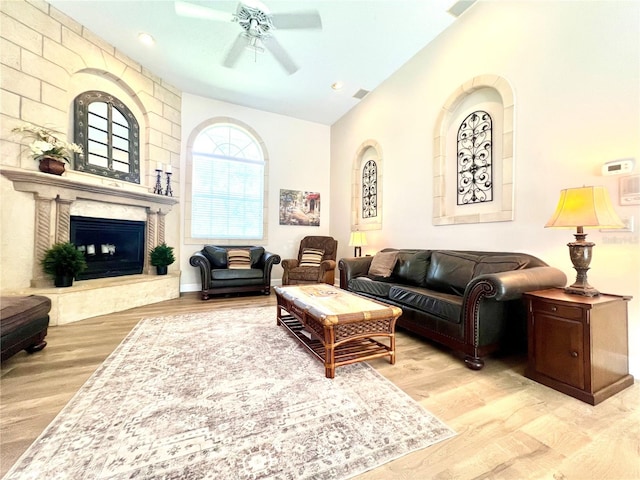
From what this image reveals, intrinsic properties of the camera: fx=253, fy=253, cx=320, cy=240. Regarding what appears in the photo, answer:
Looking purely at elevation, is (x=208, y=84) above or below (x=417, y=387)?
above

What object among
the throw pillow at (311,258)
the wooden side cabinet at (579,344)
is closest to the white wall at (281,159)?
the throw pillow at (311,258)

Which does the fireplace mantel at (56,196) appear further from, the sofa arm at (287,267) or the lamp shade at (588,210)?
the lamp shade at (588,210)

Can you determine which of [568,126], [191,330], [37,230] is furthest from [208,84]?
[568,126]

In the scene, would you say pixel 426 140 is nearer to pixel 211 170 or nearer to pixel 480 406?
pixel 480 406

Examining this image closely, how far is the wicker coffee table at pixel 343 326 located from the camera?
1784mm

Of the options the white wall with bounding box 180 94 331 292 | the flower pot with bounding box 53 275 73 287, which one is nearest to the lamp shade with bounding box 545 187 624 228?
the white wall with bounding box 180 94 331 292

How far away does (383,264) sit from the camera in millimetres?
3336

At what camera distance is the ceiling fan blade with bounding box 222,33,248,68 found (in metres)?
3.01

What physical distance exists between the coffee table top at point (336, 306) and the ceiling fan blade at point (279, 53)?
115 inches

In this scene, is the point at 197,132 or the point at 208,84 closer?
the point at 208,84

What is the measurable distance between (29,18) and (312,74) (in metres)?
3.38

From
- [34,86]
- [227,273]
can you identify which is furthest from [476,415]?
[34,86]

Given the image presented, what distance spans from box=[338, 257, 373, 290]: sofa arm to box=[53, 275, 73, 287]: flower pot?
329 cm

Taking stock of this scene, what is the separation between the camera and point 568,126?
7.18 feet
